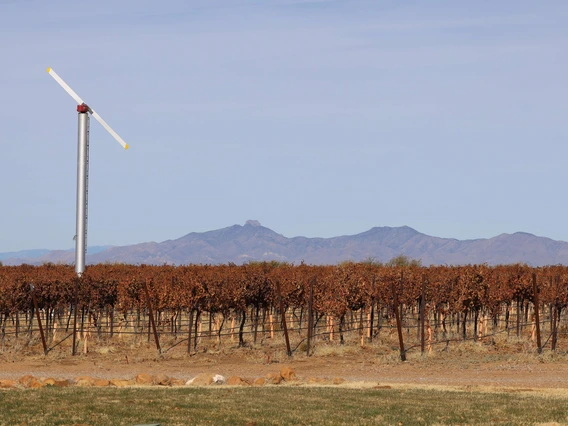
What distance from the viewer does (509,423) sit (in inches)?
657

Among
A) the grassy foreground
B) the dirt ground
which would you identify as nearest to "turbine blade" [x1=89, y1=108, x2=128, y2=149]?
the dirt ground

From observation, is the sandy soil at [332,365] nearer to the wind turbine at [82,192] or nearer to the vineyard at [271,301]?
the vineyard at [271,301]

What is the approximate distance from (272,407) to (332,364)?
14801 millimetres

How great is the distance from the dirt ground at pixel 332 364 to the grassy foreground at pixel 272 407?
5127 mm

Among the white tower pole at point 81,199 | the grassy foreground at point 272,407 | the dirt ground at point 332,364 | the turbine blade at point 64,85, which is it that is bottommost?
the dirt ground at point 332,364

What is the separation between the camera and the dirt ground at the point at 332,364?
2872cm

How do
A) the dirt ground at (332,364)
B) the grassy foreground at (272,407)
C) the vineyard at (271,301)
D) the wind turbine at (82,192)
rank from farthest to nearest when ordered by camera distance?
1. the wind turbine at (82,192)
2. the vineyard at (271,301)
3. the dirt ground at (332,364)
4. the grassy foreground at (272,407)

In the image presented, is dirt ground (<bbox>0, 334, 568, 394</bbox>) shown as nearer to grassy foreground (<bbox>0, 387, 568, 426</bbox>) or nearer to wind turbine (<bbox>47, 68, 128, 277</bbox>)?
grassy foreground (<bbox>0, 387, 568, 426</bbox>)

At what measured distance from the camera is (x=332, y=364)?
33062mm

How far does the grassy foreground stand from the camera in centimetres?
1680

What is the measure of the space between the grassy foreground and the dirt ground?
5127 mm

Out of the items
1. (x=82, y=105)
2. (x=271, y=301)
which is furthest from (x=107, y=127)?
(x=271, y=301)

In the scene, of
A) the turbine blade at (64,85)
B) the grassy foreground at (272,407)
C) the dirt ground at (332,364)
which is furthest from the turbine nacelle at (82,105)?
the grassy foreground at (272,407)

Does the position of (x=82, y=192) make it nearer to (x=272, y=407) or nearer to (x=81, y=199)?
(x=81, y=199)
